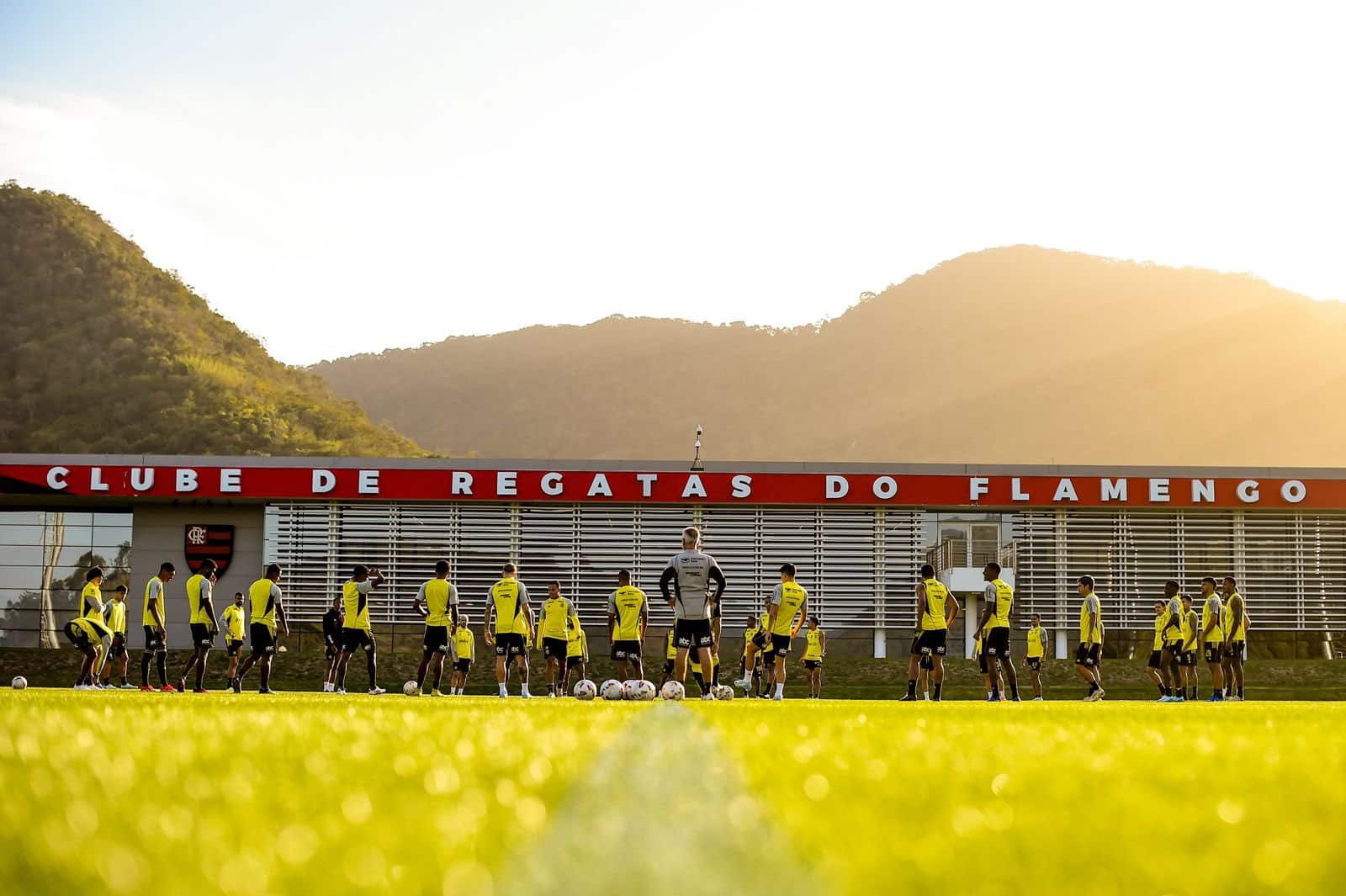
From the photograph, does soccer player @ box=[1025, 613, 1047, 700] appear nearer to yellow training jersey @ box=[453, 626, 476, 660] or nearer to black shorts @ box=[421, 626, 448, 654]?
yellow training jersey @ box=[453, 626, 476, 660]

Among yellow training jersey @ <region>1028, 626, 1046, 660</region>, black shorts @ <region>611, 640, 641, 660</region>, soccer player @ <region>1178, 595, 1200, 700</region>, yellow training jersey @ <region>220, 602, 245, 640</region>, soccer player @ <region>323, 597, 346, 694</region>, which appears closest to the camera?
black shorts @ <region>611, 640, 641, 660</region>

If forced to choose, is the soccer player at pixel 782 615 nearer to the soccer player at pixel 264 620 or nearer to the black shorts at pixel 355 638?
the black shorts at pixel 355 638

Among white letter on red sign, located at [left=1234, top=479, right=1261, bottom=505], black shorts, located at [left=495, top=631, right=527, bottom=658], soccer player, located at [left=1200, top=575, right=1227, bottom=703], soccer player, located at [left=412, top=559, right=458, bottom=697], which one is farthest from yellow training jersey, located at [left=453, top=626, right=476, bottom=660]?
white letter on red sign, located at [left=1234, top=479, right=1261, bottom=505]

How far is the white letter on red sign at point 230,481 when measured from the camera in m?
36.5

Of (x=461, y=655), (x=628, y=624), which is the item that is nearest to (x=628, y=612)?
(x=628, y=624)

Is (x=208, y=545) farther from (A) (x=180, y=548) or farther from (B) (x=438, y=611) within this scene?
(B) (x=438, y=611)

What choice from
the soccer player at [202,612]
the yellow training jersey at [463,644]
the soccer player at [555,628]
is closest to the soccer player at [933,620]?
the soccer player at [555,628]

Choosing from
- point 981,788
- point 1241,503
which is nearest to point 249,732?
point 981,788

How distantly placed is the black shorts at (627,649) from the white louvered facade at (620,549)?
1727 centimetres

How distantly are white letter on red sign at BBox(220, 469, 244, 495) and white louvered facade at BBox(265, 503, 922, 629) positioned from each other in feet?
7.35

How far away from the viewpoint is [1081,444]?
512 ft

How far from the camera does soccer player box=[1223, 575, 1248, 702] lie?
74.6 feet

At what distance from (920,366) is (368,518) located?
130305 mm

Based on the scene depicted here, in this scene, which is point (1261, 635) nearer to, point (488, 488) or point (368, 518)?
point (488, 488)
